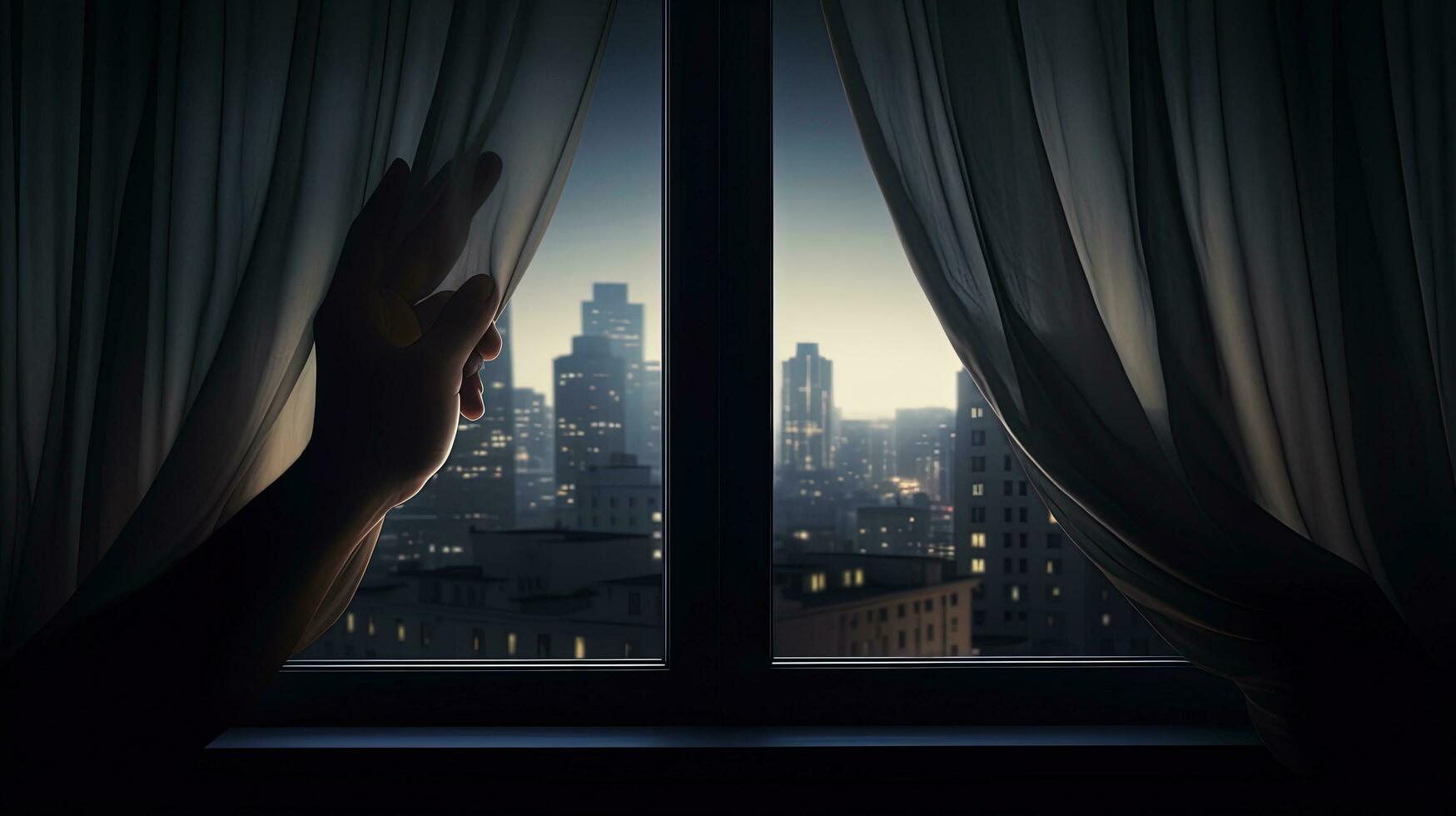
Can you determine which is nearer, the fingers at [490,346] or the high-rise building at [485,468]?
the fingers at [490,346]

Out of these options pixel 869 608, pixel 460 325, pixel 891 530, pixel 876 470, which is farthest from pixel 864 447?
pixel 460 325

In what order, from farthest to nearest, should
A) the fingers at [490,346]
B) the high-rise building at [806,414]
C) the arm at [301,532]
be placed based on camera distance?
1. the high-rise building at [806,414]
2. the fingers at [490,346]
3. the arm at [301,532]

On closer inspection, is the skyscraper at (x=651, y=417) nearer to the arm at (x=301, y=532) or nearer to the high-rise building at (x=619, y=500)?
the high-rise building at (x=619, y=500)

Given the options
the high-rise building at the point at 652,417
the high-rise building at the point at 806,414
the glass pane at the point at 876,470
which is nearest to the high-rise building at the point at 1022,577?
the glass pane at the point at 876,470

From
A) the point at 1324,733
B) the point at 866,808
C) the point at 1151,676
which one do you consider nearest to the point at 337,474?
the point at 866,808

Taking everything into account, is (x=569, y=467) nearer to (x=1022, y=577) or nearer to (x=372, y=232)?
(x=372, y=232)

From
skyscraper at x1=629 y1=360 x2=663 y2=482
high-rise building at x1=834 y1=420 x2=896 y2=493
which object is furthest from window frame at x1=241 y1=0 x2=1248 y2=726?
high-rise building at x1=834 y1=420 x2=896 y2=493

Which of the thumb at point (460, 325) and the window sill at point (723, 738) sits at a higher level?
the thumb at point (460, 325)
